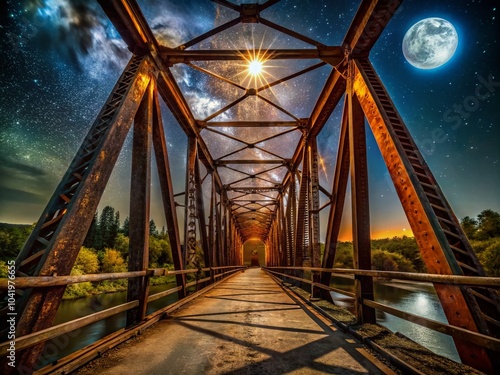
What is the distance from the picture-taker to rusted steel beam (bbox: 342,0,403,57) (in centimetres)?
433

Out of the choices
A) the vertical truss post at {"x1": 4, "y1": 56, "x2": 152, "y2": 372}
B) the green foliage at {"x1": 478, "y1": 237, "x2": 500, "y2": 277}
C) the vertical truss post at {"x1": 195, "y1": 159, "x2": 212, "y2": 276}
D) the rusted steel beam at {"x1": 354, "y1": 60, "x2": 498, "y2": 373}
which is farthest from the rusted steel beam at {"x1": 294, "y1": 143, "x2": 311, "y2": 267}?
the green foliage at {"x1": 478, "y1": 237, "x2": 500, "y2": 277}

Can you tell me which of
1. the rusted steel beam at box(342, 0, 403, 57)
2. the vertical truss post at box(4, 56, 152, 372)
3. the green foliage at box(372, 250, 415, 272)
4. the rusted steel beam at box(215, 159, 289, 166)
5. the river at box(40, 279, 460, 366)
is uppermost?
the rusted steel beam at box(215, 159, 289, 166)

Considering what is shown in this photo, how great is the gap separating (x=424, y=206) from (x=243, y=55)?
225 inches

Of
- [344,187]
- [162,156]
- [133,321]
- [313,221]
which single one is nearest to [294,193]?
[313,221]

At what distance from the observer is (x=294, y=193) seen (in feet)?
45.2

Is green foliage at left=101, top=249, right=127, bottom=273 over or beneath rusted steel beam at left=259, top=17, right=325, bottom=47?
beneath

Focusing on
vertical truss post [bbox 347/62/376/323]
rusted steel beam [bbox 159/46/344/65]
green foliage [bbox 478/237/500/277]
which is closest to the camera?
vertical truss post [bbox 347/62/376/323]

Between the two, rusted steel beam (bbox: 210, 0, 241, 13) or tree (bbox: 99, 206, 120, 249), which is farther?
tree (bbox: 99, 206, 120, 249)

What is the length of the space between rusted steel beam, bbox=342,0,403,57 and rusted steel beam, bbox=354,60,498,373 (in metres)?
1.19

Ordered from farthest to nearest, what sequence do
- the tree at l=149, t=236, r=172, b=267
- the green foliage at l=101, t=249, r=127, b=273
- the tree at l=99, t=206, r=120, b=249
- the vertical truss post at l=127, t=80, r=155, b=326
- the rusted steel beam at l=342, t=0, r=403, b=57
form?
the tree at l=99, t=206, r=120, b=249 < the tree at l=149, t=236, r=172, b=267 < the green foliage at l=101, t=249, r=127, b=273 < the rusted steel beam at l=342, t=0, r=403, b=57 < the vertical truss post at l=127, t=80, r=155, b=326

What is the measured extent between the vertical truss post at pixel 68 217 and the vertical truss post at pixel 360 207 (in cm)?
389

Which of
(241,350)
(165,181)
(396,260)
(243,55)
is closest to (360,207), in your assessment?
(241,350)

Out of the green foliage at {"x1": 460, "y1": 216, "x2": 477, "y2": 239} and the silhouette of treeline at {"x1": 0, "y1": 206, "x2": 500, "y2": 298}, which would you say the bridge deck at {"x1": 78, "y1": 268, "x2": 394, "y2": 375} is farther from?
the green foliage at {"x1": 460, "y1": 216, "x2": 477, "y2": 239}

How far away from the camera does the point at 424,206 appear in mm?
2836
